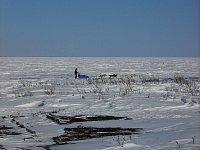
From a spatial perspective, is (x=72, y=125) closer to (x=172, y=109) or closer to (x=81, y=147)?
(x=81, y=147)

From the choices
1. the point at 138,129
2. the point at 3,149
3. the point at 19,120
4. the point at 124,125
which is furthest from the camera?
the point at 19,120

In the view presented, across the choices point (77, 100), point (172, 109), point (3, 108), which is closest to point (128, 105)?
point (172, 109)

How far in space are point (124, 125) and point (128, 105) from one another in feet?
8.78

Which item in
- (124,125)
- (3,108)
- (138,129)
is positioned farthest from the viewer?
(3,108)

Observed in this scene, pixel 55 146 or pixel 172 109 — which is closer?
pixel 55 146

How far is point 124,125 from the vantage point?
6.83 m

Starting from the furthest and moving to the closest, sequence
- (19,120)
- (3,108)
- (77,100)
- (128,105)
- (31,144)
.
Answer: (77,100)
(3,108)
(128,105)
(19,120)
(31,144)

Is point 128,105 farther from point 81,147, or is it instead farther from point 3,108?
point 81,147

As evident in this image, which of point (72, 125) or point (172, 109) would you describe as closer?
point (72, 125)

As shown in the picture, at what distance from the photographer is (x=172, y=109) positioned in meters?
8.49

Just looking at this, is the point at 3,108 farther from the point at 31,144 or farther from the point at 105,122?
the point at 31,144

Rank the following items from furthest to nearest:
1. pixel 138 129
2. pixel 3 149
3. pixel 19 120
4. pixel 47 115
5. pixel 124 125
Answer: pixel 47 115 < pixel 19 120 < pixel 124 125 < pixel 138 129 < pixel 3 149

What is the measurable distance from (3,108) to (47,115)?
7.16 ft

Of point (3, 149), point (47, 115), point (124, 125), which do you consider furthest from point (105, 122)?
point (3, 149)
